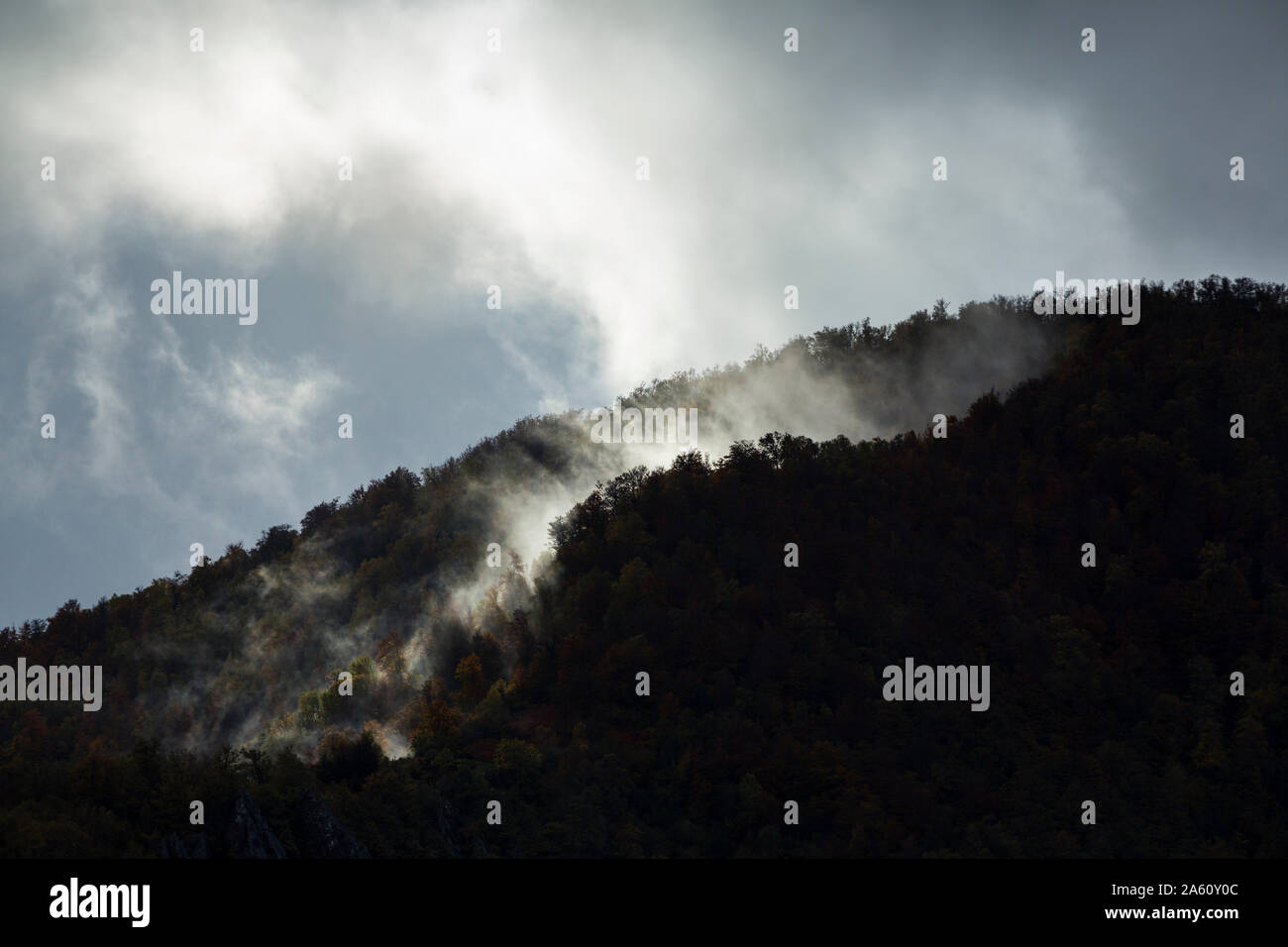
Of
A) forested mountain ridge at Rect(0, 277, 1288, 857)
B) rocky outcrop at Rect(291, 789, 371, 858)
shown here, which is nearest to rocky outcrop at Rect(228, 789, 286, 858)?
forested mountain ridge at Rect(0, 277, 1288, 857)

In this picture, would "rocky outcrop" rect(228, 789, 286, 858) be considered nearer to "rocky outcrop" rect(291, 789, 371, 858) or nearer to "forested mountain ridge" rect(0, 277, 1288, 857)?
"forested mountain ridge" rect(0, 277, 1288, 857)

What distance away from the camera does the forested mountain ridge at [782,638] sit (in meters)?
81.6

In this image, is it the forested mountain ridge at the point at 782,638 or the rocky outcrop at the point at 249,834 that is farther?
the forested mountain ridge at the point at 782,638

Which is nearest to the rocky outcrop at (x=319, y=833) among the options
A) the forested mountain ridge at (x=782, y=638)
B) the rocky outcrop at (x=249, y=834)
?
the forested mountain ridge at (x=782, y=638)

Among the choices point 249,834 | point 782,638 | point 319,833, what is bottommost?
point 319,833

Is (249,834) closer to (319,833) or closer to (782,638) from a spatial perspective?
(319,833)

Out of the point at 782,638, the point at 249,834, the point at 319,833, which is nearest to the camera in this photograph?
the point at 249,834

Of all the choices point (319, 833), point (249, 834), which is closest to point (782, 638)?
point (319, 833)

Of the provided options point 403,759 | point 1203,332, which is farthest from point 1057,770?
point 1203,332

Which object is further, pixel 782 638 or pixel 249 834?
pixel 782 638

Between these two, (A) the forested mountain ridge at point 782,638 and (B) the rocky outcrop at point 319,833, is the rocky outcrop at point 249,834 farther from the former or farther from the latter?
(B) the rocky outcrop at point 319,833

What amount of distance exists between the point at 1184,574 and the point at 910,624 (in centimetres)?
3128

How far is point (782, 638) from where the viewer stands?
11025 cm

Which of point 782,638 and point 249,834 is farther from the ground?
point 782,638
